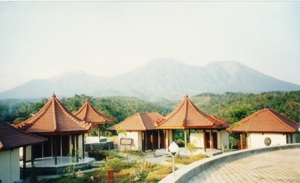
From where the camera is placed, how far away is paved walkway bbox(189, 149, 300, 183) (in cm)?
1006

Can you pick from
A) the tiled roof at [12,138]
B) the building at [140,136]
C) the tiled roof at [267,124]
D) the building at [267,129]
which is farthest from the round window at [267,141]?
the tiled roof at [12,138]

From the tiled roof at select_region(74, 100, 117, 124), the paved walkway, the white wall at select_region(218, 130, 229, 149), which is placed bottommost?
the white wall at select_region(218, 130, 229, 149)

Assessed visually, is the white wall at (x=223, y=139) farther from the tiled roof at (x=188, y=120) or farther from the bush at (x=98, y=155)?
the bush at (x=98, y=155)

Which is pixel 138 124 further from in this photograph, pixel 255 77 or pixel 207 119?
pixel 255 77

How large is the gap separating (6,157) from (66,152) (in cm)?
804

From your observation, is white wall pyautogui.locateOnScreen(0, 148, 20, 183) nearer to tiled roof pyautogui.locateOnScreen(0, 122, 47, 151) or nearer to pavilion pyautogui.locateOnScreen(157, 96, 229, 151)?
tiled roof pyautogui.locateOnScreen(0, 122, 47, 151)

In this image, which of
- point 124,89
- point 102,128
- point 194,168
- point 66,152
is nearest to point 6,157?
point 66,152

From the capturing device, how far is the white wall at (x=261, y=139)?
2591 centimetres

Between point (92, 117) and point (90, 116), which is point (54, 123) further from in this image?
point (90, 116)

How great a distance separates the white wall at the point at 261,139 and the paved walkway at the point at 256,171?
11.4 m

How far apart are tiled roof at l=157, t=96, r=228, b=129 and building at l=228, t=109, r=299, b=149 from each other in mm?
2117

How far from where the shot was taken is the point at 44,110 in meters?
23.3

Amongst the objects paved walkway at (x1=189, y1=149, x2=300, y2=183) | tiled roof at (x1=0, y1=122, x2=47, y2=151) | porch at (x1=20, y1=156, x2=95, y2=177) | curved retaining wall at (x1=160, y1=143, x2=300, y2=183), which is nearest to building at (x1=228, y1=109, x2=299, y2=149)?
curved retaining wall at (x1=160, y1=143, x2=300, y2=183)

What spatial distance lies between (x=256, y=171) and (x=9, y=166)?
11639 millimetres
